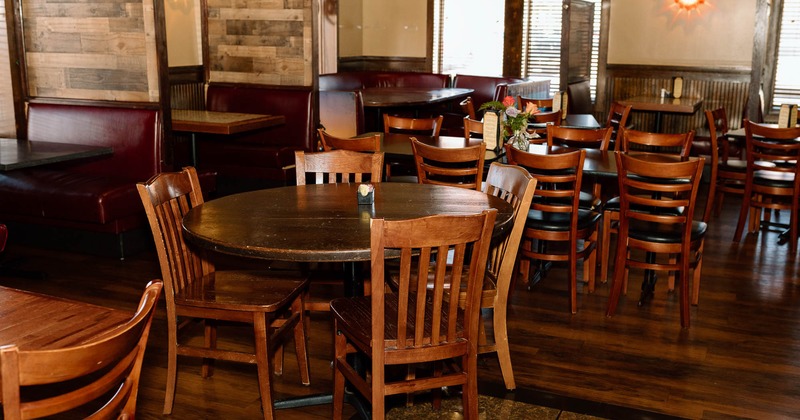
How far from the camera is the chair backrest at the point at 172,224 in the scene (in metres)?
3.06

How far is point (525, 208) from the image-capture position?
10.4 ft

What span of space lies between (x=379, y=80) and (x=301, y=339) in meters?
6.82

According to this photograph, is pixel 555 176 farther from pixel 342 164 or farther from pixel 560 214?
pixel 342 164

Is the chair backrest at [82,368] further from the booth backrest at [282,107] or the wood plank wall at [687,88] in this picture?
the wood plank wall at [687,88]

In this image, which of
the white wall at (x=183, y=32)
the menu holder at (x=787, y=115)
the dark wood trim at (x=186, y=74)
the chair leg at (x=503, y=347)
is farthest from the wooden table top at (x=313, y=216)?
the white wall at (x=183, y=32)

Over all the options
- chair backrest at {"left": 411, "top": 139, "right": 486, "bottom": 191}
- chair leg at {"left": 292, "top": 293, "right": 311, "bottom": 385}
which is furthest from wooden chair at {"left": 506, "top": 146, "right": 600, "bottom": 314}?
chair leg at {"left": 292, "top": 293, "right": 311, "bottom": 385}

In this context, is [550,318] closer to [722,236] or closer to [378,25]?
[722,236]

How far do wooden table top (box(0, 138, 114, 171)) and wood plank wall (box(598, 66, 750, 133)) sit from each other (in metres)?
6.21

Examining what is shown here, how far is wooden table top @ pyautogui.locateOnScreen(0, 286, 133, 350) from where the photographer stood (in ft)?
6.52

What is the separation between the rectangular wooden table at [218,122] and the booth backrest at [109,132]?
1.68ft

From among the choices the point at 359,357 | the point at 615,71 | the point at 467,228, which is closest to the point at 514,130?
the point at 359,357

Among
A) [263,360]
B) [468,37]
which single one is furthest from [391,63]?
[263,360]

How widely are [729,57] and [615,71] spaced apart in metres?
1.26

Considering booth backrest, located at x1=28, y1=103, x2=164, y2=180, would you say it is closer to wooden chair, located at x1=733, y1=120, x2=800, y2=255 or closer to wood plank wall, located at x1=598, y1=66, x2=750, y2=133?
wooden chair, located at x1=733, y1=120, x2=800, y2=255
